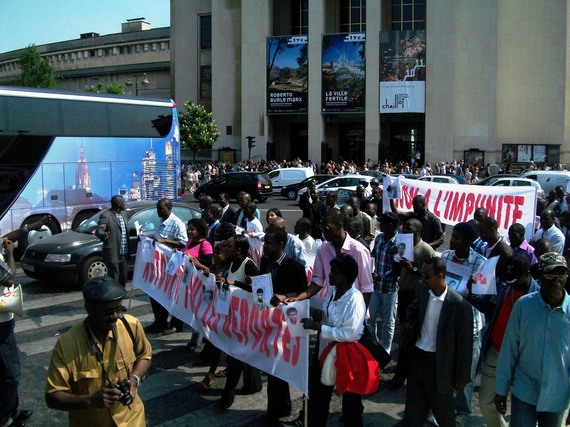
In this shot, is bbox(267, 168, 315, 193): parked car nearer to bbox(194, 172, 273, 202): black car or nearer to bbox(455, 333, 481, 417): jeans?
bbox(194, 172, 273, 202): black car

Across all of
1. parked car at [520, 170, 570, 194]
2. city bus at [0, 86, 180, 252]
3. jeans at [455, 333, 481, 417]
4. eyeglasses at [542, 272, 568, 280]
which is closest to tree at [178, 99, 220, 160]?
parked car at [520, 170, 570, 194]

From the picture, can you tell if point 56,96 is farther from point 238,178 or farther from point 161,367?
point 238,178

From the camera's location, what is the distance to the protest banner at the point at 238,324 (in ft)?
17.1

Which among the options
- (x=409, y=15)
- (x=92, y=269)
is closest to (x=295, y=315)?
(x=92, y=269)

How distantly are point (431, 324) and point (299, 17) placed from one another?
2010 inches

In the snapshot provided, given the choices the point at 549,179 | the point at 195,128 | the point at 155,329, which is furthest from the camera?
the point at 195,128

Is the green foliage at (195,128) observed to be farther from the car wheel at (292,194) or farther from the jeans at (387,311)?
the jeans at (387,311)

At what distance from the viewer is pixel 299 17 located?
52.5m


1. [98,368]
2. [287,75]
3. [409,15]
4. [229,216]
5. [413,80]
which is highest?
[409,15]

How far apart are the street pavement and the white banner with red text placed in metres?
3.28

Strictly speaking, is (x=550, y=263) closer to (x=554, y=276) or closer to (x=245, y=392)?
(x=554, y=276)

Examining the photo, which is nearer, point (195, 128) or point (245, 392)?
point (245, 392)

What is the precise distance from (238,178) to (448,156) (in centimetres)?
2123

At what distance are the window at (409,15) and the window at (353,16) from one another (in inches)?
110
